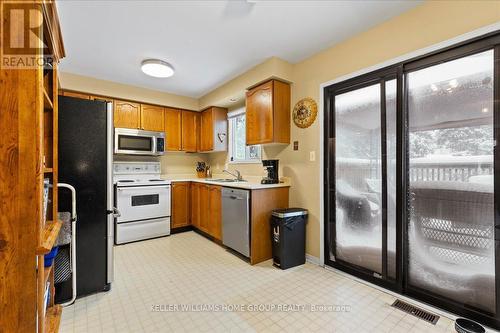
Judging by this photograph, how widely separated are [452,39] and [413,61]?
0.28 metres

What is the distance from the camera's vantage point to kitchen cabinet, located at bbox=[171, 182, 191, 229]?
13.2ft

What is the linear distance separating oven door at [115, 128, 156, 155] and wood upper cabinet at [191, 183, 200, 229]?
3.14 feet

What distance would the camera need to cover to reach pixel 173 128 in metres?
4.38

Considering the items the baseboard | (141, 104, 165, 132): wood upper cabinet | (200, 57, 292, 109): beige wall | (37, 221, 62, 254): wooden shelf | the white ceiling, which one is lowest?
the baseboard

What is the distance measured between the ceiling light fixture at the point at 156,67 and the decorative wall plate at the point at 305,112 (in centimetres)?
177

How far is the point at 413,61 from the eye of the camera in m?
1.99

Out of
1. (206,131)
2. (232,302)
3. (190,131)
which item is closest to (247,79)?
(206,131)

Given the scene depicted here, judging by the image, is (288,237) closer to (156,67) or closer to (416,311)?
(416,311)

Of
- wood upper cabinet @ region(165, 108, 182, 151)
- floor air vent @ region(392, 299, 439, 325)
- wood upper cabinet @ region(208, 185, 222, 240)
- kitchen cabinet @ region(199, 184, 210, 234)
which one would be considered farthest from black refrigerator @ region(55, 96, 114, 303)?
floor air vent @ region(392, 299, 439, 325)

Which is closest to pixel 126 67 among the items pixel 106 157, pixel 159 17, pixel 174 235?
pixel 159 17

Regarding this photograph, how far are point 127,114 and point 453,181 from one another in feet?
14.4

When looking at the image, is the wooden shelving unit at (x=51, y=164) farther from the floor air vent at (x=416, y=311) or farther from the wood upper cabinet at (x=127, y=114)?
the floor air vent at (x=416, y=311)

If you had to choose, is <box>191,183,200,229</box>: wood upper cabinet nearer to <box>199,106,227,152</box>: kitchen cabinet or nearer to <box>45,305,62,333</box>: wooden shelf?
<box>199,106,227,152</box>: kitchen cabinet

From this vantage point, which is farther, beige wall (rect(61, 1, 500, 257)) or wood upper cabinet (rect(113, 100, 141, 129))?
Result: wood upper cabinet (rect(113, 100, 141, 129))
